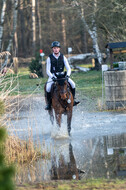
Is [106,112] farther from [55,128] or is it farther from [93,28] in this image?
[93,28]

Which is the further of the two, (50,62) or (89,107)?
(89,107)

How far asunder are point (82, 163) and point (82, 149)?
4.21 ft

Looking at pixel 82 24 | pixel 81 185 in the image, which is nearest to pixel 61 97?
pixel 81 185

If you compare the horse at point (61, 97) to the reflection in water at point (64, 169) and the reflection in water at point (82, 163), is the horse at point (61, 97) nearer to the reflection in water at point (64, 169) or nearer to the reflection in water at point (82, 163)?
the reflection in water at point (82, 163)

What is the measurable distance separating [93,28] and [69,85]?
70.4 feet

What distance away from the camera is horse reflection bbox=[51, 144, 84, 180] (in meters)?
6.34

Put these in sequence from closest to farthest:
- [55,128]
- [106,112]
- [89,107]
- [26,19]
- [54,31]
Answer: [55,128]
[106,112]
[89,107]
[54,31]
[26,19]

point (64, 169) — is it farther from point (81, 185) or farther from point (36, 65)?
point (36, 65)

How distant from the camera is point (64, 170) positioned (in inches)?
267

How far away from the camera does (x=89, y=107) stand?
1566cm

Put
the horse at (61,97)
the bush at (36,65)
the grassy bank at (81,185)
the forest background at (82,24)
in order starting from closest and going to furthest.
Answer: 1. the grassy bank at (81,185)
2. the horse at (61,97)
3. the forest background at (82,24)
4. the bush at (36,65)

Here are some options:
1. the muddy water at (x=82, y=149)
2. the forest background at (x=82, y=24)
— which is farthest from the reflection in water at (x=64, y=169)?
the forest background at (x=82, y=24)

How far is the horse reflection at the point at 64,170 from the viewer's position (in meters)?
6.34

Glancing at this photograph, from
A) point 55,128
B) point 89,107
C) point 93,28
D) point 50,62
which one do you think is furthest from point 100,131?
point 93,28
